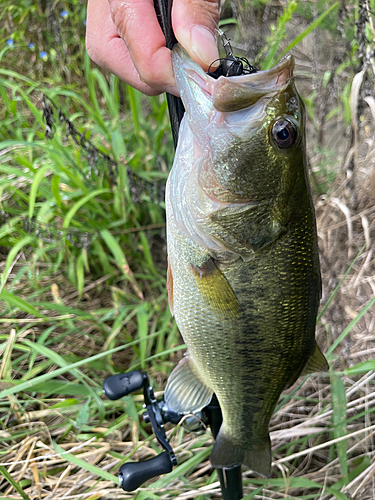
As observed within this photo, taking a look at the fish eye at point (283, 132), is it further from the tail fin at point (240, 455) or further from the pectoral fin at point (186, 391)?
the tail fin at point (240, 455)

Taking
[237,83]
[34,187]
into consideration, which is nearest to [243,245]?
[237,83]

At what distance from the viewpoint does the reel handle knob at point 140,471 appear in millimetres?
Answer: 1266

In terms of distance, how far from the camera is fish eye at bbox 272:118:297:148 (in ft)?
3.43

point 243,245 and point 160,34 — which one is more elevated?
point 160,34

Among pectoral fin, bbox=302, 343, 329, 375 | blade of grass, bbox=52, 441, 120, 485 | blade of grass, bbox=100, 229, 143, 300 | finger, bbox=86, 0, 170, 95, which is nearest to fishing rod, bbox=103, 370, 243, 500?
blade of grass, bbox=52, 441, 120, 485

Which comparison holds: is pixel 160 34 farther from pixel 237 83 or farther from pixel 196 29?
pixel 237 83

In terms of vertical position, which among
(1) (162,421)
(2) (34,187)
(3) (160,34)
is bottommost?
(1) (162,421)

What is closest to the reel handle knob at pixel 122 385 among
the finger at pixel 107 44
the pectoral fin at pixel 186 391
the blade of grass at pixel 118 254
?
the pectoral fin at pixel 186 391

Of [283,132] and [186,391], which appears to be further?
[186,391]

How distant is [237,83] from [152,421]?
1.18 meters

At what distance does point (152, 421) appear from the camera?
1389 mm

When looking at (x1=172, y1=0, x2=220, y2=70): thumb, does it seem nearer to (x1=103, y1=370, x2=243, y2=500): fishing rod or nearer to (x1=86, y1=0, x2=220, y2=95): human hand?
(x1=86, y1=0, x2=220, y2=95): human hand

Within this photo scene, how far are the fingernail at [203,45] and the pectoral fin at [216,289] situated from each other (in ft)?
1.95

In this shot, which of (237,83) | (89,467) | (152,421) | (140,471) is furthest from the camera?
(89,467)
